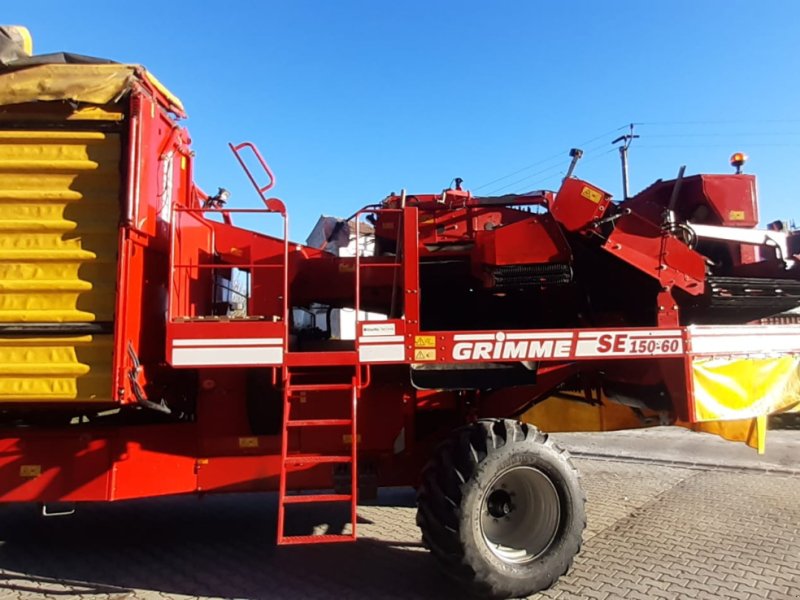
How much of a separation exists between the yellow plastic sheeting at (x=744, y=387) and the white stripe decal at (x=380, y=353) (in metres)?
2.35

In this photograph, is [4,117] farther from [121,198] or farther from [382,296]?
[382,296]

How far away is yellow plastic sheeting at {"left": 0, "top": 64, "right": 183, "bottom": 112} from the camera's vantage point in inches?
171

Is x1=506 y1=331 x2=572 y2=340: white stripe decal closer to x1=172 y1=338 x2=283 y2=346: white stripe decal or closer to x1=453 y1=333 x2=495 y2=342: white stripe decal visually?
x1=453 y1=333 x2=495 y2=342: white stripe decal

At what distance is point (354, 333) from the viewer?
5.04 metres

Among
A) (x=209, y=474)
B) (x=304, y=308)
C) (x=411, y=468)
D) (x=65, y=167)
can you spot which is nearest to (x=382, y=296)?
(x=304, y=308)

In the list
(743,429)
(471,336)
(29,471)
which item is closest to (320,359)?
(471,336)

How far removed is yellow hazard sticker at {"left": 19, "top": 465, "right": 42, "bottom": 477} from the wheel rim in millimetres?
3341

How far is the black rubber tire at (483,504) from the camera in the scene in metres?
4.25

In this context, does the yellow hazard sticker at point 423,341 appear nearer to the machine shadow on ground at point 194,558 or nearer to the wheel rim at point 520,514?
the wheel rim at point 520,514

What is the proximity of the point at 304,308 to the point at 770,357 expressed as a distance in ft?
13.6

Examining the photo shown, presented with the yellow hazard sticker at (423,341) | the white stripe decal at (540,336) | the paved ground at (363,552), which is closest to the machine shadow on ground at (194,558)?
the paved ground at (363,552)

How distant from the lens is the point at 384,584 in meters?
4.57

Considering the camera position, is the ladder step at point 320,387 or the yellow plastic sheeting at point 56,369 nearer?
the yellow plastic sheeting at point 56,369

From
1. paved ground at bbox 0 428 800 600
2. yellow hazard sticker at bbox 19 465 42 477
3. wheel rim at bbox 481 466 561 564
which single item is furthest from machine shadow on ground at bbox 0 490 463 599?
yellow hazard sticker at bbox 19 465 42 477
